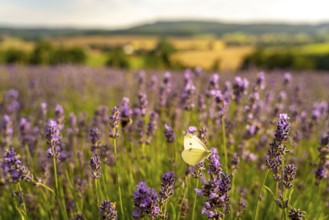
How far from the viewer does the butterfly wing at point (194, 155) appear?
178cm

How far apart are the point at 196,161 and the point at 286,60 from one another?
1631cm

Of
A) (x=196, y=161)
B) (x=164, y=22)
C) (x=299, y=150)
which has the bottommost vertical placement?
(x=299, y=150)

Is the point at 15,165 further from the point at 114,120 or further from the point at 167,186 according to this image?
the point at 167,186

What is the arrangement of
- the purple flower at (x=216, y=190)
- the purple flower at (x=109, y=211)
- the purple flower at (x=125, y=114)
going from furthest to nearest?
the purple flower at (x=125, y=114)
the purple flower at (x=109, y=211)
the purple flower at (x=216, y=190)

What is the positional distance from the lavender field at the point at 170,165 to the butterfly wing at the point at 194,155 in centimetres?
3

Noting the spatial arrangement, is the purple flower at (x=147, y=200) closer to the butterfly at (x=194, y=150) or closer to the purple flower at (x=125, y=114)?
the butterfly at (x=194, y=150)

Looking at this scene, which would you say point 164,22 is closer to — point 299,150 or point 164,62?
point 164,62

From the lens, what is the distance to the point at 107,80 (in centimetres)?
980

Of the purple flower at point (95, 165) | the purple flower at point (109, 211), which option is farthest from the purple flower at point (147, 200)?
the purple flower at point (95, 165)

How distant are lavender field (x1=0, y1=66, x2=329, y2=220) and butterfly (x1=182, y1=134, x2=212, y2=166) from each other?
3 centimetres

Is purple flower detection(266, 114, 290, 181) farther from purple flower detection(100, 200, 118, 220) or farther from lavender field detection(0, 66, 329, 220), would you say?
purple flower detection(100, 200, 118, 220)

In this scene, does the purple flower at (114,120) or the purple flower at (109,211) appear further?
the purple flower at (114,120)

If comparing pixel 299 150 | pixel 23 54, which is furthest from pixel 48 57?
pixel 299 150

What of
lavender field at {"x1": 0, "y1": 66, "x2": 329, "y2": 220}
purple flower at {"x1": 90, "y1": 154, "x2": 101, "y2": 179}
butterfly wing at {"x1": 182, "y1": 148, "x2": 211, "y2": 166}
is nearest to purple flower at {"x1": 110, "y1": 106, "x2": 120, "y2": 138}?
lavender field at {"x1": 0, "y1": 66, "x2": 329, "y2": 220}
